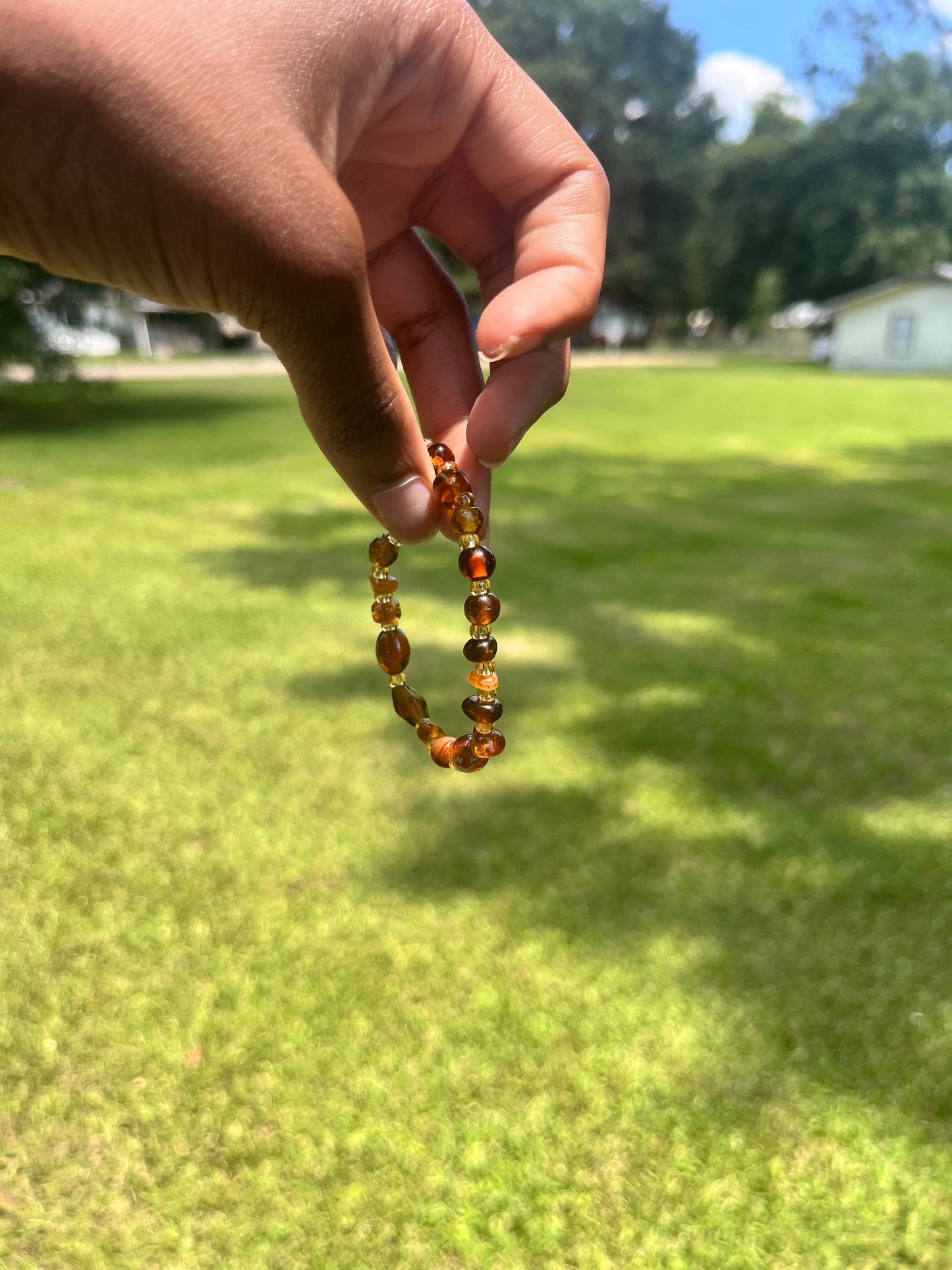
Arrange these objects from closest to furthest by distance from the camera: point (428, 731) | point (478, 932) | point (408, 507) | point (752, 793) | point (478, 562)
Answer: point (408, 507) < point (478, 562) < point (428, 731) < point (478, 932) < point (752, 793)

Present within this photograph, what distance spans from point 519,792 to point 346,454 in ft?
6.94

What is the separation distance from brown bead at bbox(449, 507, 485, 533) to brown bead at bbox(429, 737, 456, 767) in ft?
1.27

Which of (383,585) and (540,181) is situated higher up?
(540,181)

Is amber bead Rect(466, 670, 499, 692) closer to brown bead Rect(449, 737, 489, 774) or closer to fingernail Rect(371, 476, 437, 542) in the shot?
brown bead Rect(449, 737, 489, 774)

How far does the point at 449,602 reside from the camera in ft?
16.9

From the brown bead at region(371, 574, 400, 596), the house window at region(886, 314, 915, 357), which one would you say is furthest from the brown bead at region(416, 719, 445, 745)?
the house window at region(886, 314, 915, 357)

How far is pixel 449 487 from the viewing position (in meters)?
1.31

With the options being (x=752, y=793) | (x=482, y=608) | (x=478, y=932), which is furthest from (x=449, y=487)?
(x=752, y=793)

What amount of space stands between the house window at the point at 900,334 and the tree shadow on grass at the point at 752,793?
84.5 feet

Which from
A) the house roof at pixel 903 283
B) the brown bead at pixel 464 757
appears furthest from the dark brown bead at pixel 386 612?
the house roof at pixel 903 283

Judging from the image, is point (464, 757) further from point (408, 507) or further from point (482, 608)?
point (408, 507)

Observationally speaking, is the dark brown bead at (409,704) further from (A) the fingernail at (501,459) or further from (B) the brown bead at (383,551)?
(A) the fingernail at (501,459)

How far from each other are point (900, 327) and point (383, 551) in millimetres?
31586

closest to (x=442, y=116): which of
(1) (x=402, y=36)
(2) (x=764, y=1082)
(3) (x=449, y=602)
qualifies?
(1) (x=402, y=36)
